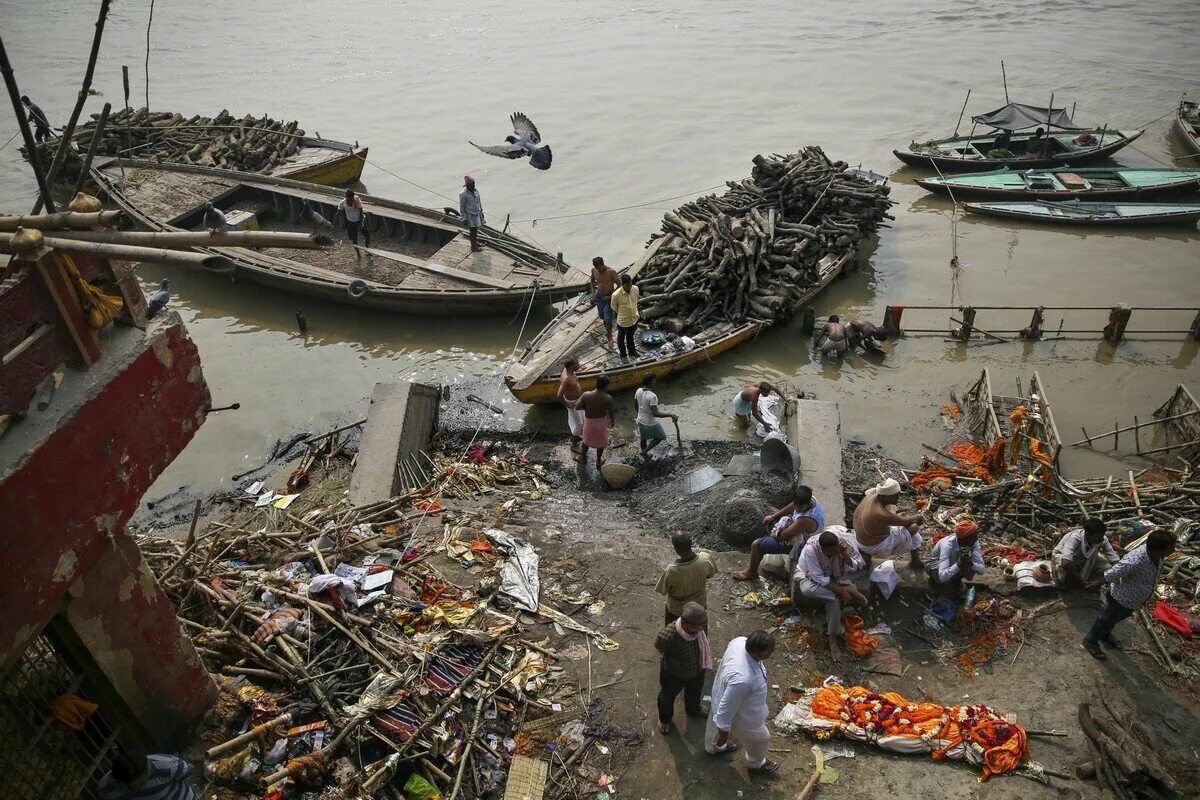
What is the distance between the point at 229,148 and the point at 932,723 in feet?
74.3

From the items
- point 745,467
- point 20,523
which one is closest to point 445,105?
point 745,467

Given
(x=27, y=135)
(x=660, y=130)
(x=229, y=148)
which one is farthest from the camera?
(x=660, y=130)

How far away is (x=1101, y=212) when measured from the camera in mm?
18750

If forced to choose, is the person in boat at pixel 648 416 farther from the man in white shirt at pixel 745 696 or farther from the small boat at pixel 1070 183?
the small boat at pixel 1070 183

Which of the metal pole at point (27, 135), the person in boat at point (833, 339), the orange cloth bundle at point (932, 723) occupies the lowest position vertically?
the person in boat at point (833, 339)

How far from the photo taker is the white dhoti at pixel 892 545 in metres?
7.99

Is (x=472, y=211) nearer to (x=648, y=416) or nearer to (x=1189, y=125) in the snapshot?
(x=648, y=416)

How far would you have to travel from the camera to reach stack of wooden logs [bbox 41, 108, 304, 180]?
21.3 meters

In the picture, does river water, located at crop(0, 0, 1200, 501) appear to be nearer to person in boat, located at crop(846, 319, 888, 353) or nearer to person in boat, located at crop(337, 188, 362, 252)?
person in boat, located at crop(846, 319, 888, 353)

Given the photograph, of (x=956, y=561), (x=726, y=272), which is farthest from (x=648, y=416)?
(x=726, y=272)

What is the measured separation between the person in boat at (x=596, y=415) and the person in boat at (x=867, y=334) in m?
6.26

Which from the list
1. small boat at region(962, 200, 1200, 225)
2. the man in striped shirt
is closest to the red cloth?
the man in striped shirt

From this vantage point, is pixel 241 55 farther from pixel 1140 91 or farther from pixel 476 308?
pixel 1140 91

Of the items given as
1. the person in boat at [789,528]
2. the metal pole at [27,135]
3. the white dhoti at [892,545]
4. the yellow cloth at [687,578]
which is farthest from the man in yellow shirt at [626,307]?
the metal pole at [27,135]
